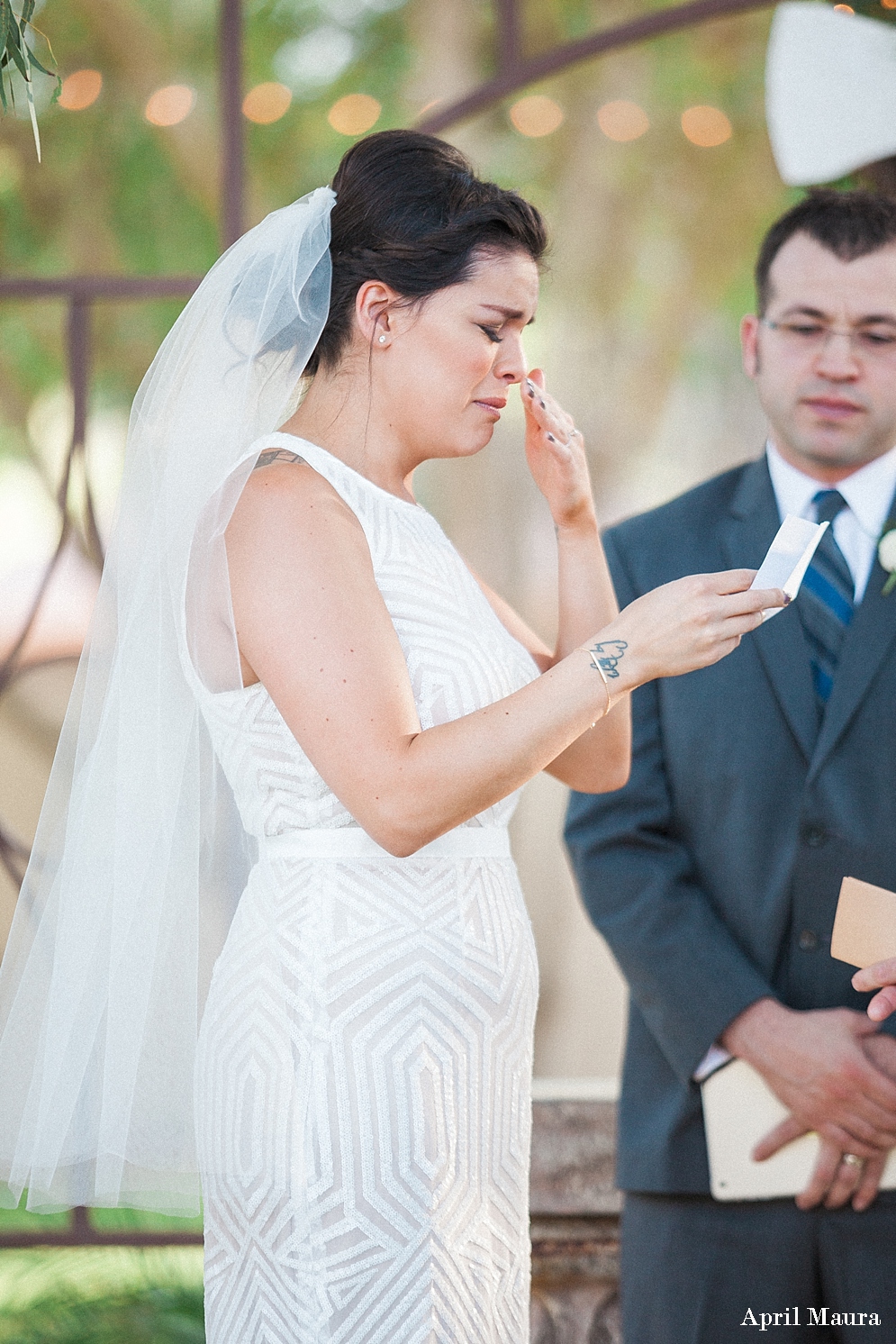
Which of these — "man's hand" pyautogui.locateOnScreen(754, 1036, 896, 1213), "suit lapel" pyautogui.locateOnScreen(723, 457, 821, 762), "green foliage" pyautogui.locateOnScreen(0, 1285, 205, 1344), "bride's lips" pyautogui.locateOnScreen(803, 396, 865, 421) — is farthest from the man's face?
"green foliage" pyautogui.locateOnScreen(0, 1285, 205, 1344)

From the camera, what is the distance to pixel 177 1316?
3.26m

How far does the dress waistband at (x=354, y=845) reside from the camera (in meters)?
1.78

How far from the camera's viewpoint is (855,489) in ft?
8.62

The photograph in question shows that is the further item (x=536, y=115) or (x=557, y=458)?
(x=536, y=115)

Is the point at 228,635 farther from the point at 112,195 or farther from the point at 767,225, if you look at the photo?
the point at 767,225

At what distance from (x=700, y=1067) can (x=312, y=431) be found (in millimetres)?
1230

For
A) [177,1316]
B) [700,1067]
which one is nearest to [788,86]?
[700,1067]

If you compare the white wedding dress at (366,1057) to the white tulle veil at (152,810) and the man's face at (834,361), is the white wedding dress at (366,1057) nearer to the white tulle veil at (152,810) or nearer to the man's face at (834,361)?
the white tulle veil at (152,810)

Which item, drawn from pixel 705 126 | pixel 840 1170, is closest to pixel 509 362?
pixel 840 1170

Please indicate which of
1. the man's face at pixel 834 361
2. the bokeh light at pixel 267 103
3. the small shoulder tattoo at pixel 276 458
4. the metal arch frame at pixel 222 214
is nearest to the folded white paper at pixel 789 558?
the small shoulder tattoo at pixel 276 458

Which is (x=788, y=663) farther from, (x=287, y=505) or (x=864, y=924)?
(x=287, y=505)

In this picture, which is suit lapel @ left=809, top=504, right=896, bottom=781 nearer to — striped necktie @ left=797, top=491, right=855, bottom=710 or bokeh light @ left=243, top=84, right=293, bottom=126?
striped necktie @ left=797, top=491, right=855, bottom=710

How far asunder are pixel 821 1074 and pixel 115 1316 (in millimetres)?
1887

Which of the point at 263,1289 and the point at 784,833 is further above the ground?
the point at 784,833
